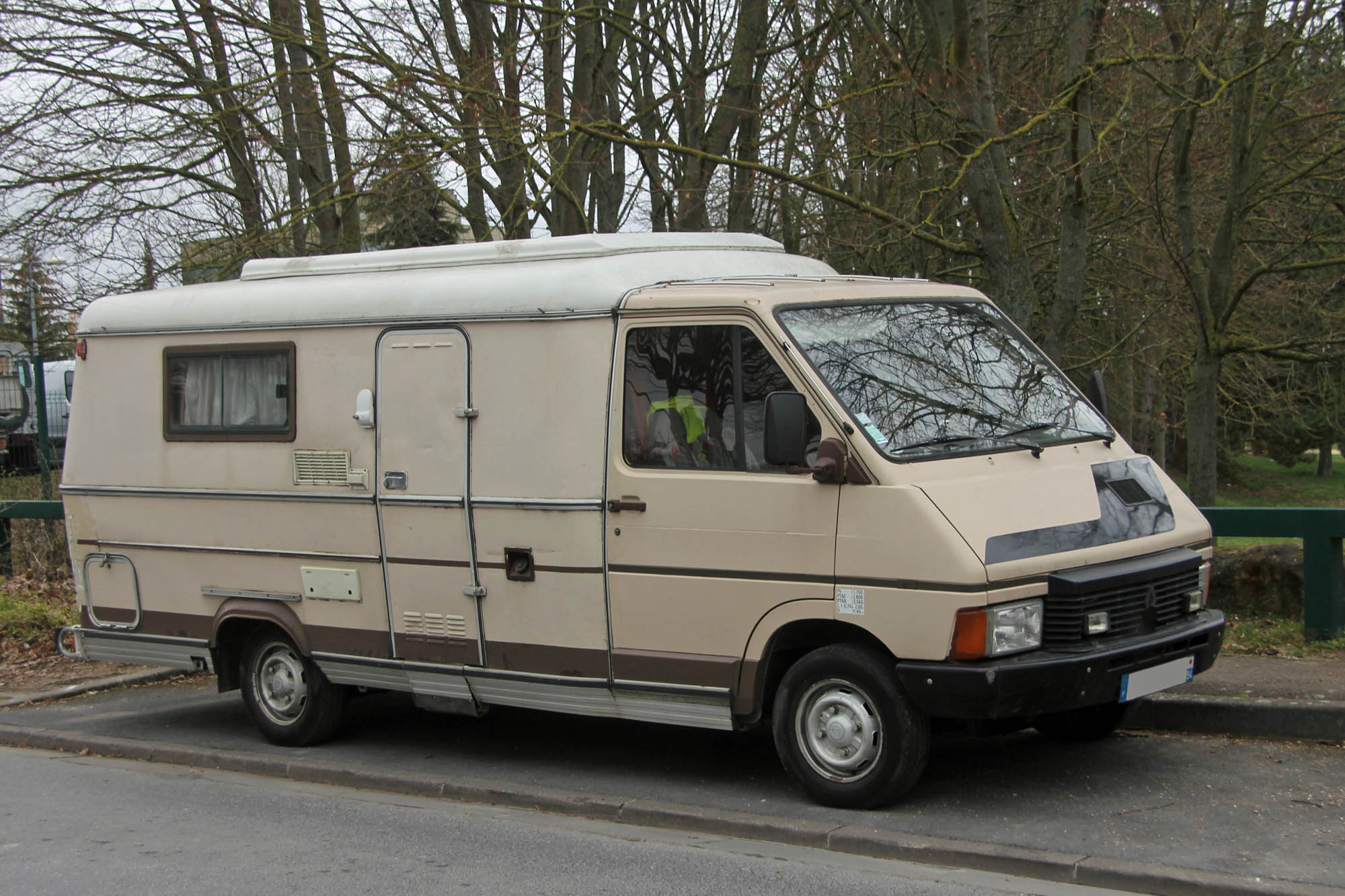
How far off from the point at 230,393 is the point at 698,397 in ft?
10.7

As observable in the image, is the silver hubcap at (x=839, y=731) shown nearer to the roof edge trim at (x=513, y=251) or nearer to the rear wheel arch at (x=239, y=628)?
the roof edge trim at (x=513, y=251)

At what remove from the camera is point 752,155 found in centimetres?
1432

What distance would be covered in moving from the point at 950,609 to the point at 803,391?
1.19 m

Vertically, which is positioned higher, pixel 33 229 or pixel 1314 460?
pixel 33 229

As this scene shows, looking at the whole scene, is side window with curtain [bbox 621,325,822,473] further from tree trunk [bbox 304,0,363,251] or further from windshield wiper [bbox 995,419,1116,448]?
tree trunk [bbox 304,0,363,251]

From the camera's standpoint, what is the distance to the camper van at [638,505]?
6043 mm

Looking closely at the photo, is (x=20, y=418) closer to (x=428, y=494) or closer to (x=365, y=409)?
Result: (x=365, y=409)

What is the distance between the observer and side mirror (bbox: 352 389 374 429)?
25.5 ft

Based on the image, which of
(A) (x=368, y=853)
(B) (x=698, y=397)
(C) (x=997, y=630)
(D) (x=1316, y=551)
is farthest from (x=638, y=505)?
(D) (x=1316, y=551)

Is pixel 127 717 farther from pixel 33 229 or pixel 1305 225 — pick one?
pixel 1305 225

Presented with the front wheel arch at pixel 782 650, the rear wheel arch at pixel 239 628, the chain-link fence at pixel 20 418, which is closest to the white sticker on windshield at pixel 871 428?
the front wheel arch at pixel 782 650

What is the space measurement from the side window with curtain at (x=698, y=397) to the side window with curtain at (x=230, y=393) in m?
2.40

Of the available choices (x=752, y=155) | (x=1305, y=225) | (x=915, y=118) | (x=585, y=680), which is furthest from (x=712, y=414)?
(x=1305, y=225)

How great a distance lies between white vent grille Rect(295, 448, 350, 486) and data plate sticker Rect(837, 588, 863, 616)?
309cm
